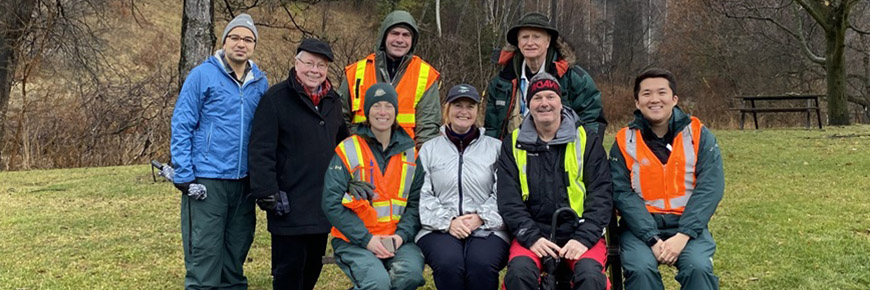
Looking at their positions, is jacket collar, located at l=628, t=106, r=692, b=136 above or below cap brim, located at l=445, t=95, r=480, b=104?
below

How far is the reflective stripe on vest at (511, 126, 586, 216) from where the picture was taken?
12.3ft

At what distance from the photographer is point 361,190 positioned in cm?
380

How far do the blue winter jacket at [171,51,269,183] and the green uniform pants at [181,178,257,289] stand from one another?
93mm

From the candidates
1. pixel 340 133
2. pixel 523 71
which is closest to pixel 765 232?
pixel 523 71

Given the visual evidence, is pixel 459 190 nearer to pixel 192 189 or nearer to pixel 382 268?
pixel 382 268

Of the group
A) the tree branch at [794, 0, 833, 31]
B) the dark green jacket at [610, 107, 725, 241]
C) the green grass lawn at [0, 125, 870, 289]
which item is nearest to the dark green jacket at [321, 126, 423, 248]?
the dark green jacket at [610, 107, 725, 241]

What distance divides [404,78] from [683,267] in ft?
6.47

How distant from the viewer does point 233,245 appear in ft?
14.2

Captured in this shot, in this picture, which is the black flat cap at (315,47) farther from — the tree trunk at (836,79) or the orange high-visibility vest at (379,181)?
the tree trunk at (836,79)

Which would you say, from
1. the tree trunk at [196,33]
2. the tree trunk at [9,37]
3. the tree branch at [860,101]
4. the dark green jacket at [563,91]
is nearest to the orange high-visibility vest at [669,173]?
the dark green jacket at [563,91]

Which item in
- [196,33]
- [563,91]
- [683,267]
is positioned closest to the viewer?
[683,267]

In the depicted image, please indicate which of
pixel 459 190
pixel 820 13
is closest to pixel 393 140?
pixel 459 190

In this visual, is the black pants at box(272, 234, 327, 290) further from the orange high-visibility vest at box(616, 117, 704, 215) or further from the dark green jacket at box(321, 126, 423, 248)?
the orange high-visibility vest at box(616, 117, 704, 215)

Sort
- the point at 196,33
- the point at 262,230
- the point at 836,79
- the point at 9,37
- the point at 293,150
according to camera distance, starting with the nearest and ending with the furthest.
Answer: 1. the point at 293,150
2. the point at 262,230
3. the point at 196,33
4. the point at 9,37
5. the point at 836,79
